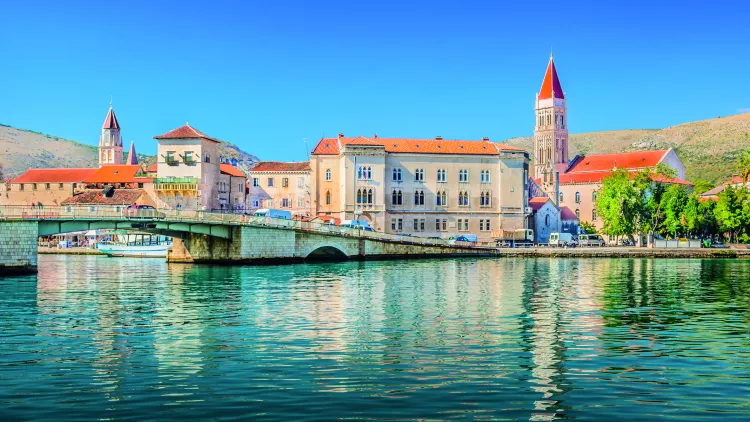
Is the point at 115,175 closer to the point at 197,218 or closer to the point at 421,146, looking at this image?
the point at 421,146

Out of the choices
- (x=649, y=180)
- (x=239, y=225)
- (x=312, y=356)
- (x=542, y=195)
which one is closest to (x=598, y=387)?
(x=312, y=356)

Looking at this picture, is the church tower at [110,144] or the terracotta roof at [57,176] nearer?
the terracotta roof at [57,176]

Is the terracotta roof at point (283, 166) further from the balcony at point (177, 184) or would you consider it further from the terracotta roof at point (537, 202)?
the terracotta roof at point (537, 202)

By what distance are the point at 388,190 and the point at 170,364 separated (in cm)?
7836

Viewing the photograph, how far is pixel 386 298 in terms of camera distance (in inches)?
1587

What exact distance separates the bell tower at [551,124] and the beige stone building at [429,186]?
6491 centimetres

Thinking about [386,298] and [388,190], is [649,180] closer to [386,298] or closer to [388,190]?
[388,190]

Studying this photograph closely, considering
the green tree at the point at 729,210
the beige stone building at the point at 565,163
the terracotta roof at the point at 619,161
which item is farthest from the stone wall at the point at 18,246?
the terracotta roof at the point at 619,161

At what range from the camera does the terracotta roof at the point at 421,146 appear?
101 m

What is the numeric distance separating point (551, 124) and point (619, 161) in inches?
1007

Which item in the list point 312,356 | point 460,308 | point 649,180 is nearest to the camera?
point 312,356

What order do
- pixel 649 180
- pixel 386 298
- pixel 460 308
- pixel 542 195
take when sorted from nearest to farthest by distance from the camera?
1. pixel 460 308
2. pixel 386 298
3. pixel 649 180
4. pixel 542 195

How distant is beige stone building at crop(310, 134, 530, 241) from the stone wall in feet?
147

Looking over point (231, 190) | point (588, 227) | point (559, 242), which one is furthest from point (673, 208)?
point (231, 190)
